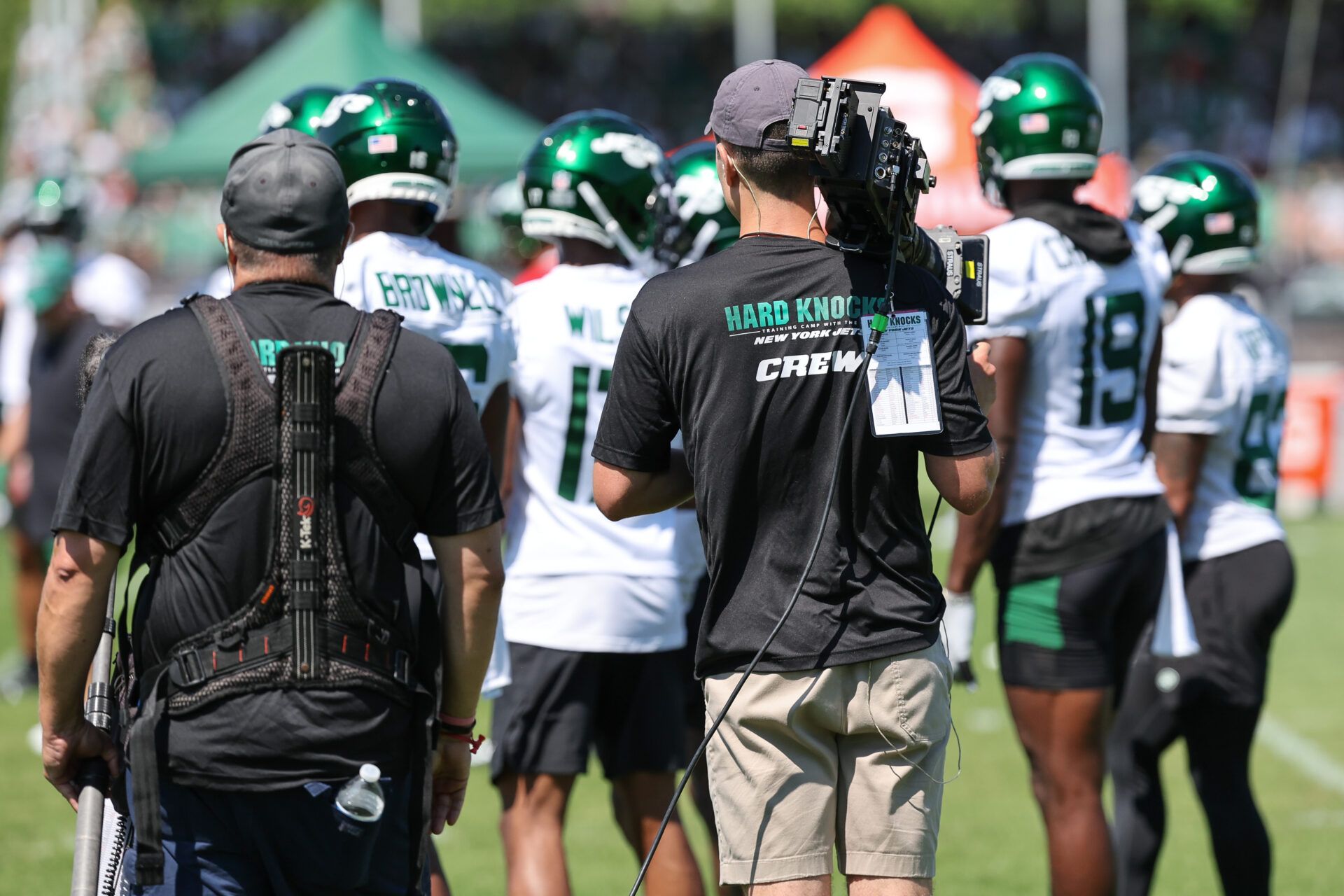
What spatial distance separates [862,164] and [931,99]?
1352 cm

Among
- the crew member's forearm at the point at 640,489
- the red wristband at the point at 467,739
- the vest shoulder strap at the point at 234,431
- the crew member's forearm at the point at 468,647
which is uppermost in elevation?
the vest shoulder strap at the point at 234,431

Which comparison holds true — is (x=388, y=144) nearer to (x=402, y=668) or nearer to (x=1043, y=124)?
(x=402, y=668)

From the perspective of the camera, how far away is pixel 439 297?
171 inches

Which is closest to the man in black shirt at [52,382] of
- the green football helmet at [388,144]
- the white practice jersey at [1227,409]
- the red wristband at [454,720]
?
the green football helmet at [388,144]

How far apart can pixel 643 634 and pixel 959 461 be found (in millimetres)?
1526

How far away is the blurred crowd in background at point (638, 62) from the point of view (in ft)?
106

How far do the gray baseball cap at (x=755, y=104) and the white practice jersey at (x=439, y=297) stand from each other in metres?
1.20

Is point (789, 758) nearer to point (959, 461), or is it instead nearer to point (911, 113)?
point (959, 461)

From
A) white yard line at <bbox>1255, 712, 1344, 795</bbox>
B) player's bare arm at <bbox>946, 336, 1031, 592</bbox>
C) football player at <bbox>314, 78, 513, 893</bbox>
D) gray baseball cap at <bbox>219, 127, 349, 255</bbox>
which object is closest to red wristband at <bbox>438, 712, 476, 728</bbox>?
football player at <bbox>314, 78, 513, 893</bbox>

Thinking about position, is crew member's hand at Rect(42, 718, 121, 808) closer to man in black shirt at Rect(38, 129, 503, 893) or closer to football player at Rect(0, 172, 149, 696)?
man in black shirt at Rect(38, 129, 503, 893)

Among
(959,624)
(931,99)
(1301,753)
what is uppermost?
(931,99)

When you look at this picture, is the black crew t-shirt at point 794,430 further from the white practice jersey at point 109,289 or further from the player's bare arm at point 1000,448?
the white practice jersey at point 109,289

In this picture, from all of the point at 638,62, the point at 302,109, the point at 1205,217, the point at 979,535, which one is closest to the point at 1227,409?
the point at 1205,217

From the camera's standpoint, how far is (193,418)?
3035 mm
